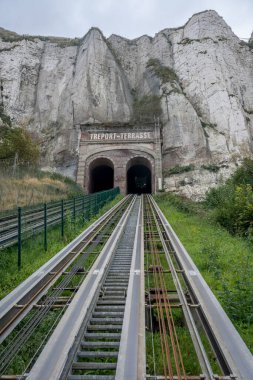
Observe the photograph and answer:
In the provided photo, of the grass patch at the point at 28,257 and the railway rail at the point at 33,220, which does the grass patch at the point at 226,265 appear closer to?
the grass patch at the point at 28,257

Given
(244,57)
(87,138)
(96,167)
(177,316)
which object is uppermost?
(244,57)

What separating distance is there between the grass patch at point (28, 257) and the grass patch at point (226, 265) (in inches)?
145

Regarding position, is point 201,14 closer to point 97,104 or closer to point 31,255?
point 97,104

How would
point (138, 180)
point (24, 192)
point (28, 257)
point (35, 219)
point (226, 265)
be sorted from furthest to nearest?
point (138, 180)
point (24, 192)
point (35, 219)
point (28, 257)
point (226, 265)

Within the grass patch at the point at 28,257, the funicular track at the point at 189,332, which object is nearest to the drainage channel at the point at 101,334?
the funicular track at the point at 189,332

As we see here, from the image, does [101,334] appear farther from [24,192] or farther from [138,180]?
[138,180]

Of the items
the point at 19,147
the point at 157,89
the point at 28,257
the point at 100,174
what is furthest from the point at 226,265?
the point at 157,89

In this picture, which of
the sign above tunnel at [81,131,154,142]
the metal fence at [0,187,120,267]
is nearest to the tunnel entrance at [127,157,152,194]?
the sign above tunnel at [81,131,154,142]

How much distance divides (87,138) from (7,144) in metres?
9.21

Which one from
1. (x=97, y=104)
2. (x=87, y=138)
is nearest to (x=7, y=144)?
(x=87, y=138)

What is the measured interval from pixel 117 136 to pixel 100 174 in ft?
24.4

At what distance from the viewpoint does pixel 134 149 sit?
32469 millimetres

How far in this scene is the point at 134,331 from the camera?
3586mm

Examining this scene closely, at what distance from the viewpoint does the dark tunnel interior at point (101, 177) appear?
35.8m
